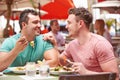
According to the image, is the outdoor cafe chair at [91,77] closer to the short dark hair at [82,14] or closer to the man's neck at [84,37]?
the man's neck at [84,37]

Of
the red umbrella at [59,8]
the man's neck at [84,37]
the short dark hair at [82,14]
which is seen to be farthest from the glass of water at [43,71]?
the red umbrella at [59,8]

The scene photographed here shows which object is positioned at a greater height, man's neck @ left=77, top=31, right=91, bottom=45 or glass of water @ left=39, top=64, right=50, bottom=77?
man's neck @ left=77, top=31, right=91, bottom=45

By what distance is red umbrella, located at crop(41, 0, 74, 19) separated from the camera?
33.0ft

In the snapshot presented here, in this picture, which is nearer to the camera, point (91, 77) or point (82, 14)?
point (91, 77)

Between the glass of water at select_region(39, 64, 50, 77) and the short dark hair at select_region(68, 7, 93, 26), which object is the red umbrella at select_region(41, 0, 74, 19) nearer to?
the short dark hair at select_region(68, 7, 93, 26)

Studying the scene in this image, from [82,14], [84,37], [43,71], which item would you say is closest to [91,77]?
[43,71]

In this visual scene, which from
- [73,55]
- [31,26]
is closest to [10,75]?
[73,55]

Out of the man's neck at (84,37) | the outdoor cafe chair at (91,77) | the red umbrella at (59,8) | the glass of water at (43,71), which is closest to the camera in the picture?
the outdoor cafe chair at (91,77)

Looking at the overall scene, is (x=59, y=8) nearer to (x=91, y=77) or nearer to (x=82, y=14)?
(x=82, y=14)

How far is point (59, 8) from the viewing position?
10.5m

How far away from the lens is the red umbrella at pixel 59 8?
33.0 feet

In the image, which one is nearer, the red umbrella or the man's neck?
the man's neck

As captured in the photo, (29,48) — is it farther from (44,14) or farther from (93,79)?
(44,14)

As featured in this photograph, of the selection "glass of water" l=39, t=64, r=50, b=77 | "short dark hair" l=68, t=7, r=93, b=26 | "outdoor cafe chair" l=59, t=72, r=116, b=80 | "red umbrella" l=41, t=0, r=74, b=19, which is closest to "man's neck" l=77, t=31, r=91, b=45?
"short dark hair" l=68, t=7, r=93, b=26
